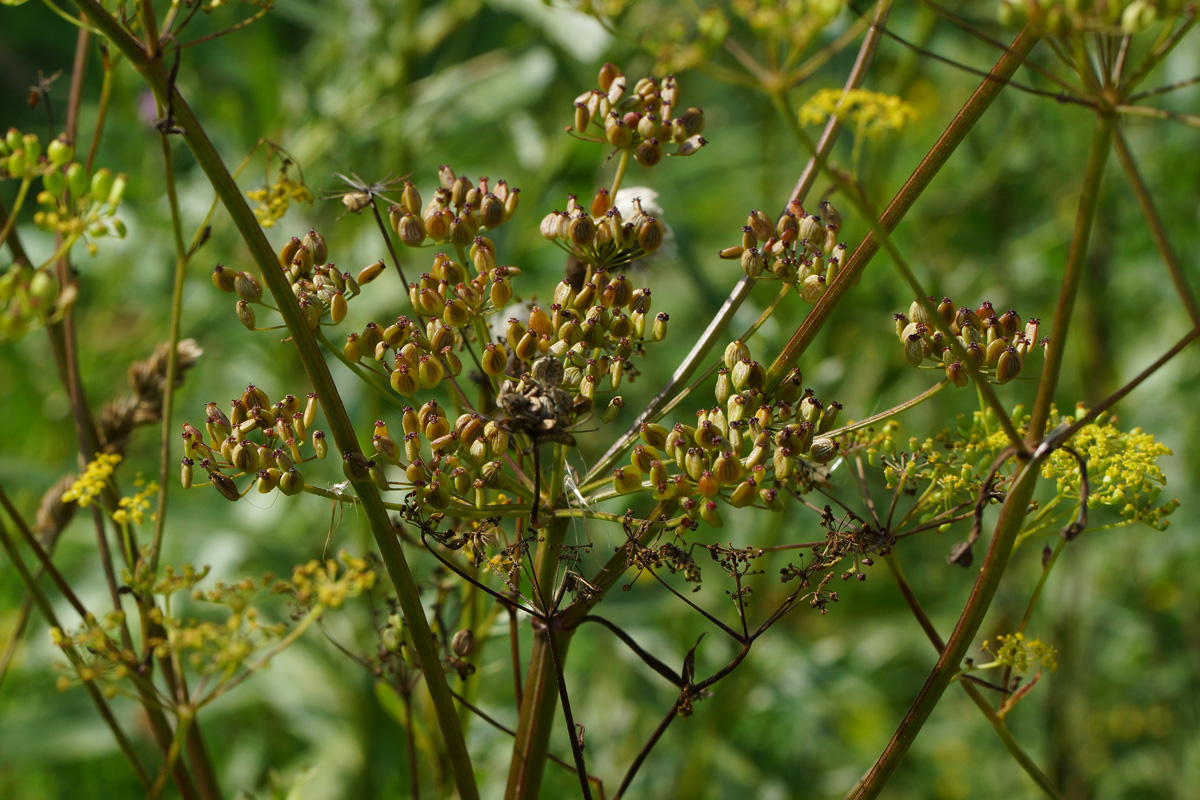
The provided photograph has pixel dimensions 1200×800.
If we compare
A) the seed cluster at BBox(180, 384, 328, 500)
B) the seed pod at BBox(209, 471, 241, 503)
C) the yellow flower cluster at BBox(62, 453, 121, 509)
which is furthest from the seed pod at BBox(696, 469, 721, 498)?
the yellow flower cluster at BBox(62, 453, 121, 509)

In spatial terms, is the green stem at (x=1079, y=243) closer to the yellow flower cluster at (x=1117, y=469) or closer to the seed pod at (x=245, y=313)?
the yellow flower cluster at (x=1117, y=469)

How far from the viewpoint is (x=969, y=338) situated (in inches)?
57.5

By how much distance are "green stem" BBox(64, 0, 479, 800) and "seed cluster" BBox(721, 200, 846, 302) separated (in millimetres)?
697

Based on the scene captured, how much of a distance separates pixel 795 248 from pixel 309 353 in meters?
0.80

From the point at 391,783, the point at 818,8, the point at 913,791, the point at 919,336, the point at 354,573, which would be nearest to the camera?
the point at 818,8

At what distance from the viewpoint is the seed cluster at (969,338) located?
4.71 feet

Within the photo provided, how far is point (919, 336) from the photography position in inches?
58.2

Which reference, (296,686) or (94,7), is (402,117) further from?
(94,7)

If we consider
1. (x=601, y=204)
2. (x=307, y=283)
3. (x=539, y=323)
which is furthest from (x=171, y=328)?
(x=601, y=204)

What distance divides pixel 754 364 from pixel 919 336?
0.28 m

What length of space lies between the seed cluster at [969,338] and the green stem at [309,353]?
2.72 feet

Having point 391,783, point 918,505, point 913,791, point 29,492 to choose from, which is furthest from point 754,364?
point 913,791

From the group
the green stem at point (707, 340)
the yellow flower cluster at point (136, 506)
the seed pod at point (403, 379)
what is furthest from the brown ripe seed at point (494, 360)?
the yellow flower cluster at point (136, 506)

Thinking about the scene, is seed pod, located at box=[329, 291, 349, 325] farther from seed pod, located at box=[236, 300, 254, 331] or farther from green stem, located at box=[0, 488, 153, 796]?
green stem, located at box=[0, 488, 153, 796]
